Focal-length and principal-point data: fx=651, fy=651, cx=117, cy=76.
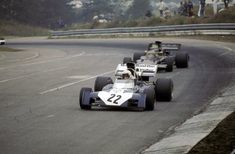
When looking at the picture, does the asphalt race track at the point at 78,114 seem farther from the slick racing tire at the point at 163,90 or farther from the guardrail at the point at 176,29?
the guardrail at the point at 176,29

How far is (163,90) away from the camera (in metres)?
17.1

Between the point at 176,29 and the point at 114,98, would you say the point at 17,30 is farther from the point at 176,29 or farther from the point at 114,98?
the point at 114,98

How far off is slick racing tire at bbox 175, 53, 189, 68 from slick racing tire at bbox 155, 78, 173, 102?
1096cm

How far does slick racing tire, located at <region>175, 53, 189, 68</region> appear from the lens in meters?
28.1

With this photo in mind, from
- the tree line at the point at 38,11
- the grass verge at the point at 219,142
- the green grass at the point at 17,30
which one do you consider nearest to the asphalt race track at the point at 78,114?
the grass verge at the point at 219,142

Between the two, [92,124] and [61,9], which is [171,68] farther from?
[61,9]

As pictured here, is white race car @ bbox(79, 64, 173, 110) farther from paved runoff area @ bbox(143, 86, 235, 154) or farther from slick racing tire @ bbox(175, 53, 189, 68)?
slick racing tire @ bbox(175, 53, 189, 68)

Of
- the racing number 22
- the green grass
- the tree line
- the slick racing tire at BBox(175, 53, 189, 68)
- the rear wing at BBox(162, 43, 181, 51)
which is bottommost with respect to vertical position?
the green grass

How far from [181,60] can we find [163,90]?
11.2 meters

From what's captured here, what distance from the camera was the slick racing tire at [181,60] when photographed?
92.3ft

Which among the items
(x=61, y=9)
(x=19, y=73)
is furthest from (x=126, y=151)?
(x=61, y=9)

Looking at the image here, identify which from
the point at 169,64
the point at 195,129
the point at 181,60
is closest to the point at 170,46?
the point at 181,60

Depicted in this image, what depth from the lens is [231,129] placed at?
1167 cm

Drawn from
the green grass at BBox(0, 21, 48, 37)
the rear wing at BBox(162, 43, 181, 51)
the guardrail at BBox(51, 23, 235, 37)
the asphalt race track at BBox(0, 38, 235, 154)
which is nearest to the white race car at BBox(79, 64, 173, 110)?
the asphalt race track at BBox(0, 38, 235, 154)
